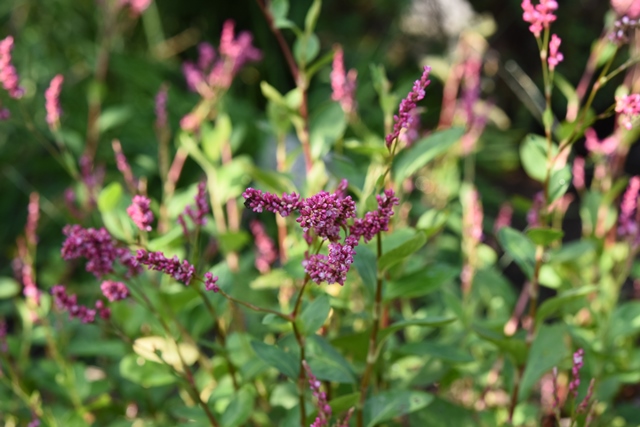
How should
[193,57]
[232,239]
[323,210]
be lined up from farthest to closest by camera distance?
[193,57], [232,239], [323,210]

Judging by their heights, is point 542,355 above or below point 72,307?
below

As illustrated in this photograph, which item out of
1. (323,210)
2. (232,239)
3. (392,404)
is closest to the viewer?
(323,210)

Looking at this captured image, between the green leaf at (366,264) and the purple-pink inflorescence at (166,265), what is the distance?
24 centimetres

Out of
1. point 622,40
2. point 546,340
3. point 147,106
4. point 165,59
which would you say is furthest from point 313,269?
point 165,59

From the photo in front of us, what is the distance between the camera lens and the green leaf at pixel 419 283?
1.03 m

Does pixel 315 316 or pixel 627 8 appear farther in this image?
pixel 627 8

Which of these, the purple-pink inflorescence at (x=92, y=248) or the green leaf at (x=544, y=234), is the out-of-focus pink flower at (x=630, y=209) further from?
the purple-pink inflorescence at (x=92, y=248)

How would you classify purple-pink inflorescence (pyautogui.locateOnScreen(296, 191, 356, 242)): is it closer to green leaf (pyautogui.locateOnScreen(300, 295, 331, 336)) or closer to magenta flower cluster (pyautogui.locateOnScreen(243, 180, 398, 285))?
magenta flower cluster (pyautogui.locateOnScreen(243, 180, 398, 285))

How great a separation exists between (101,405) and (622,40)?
97 cm

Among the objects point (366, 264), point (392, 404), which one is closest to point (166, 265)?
point (366, 264)

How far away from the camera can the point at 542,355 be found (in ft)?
3.67

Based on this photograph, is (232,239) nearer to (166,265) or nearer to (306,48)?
(306,48)

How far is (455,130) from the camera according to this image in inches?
43.1

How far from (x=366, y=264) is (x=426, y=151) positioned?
0.26 meters
